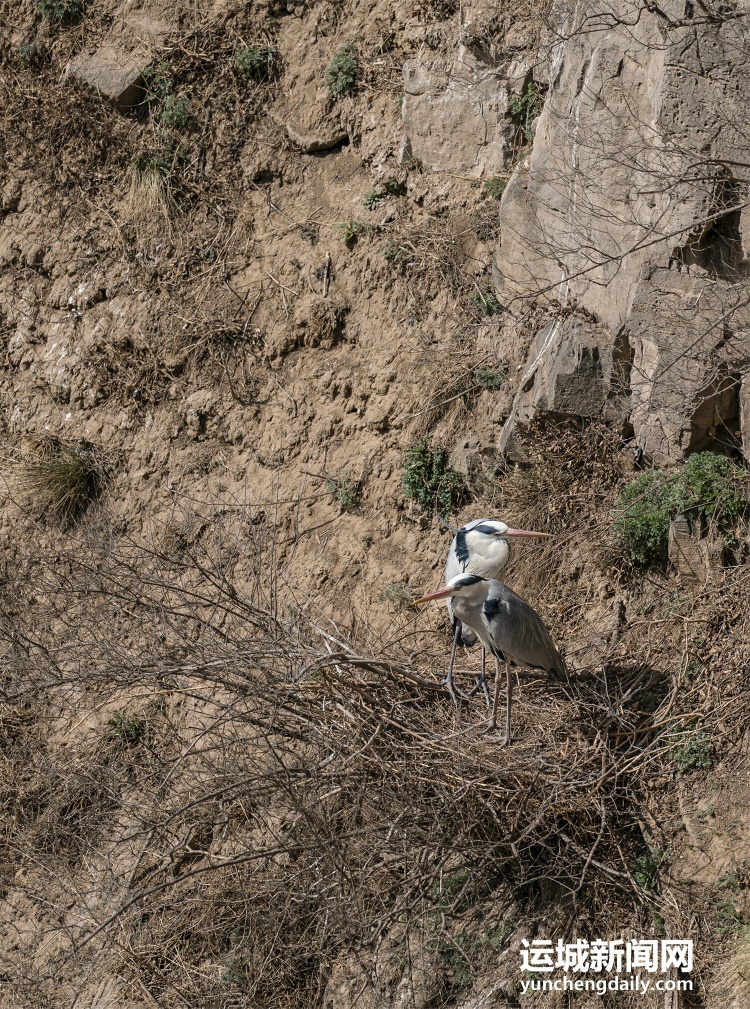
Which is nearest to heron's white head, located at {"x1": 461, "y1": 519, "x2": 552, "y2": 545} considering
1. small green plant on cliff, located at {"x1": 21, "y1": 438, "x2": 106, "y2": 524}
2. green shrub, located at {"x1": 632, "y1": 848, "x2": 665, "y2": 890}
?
green shrub, located at {"x1": 632, "y1": 848, "x2": 665, "y2": 890}

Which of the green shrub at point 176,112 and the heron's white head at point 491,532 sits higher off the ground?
the green shrub at point 176,112

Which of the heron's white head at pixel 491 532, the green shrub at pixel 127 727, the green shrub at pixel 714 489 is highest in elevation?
the heron's white head at pixel 491 532

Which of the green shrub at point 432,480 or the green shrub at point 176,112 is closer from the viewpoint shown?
the green shrub at point 432,480

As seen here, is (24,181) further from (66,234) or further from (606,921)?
(606,921)

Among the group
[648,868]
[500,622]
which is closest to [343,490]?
[500,622]

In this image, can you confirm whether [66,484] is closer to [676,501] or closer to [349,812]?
[349,812]

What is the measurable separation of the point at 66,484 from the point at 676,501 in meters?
4.31

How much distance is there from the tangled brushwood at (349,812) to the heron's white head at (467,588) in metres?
0.45

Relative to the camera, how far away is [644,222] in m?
6.48

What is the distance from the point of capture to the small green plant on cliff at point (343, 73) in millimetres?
8398

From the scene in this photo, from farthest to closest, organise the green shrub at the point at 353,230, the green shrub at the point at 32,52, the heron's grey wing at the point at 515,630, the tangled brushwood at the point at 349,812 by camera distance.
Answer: the green shrub at the point at 32,52 → the green shrub at the point at 353,230 → the heron's grey wing at the point at 515,630 → the tangled brushwood at the point at 349,812

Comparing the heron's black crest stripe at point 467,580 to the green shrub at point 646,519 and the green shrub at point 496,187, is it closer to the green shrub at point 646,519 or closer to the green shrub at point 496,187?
the green shrub at point 646,519

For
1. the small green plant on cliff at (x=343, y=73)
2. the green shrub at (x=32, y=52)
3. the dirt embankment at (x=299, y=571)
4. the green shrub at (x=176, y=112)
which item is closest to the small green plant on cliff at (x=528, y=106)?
the dirt embankment at (x=299, y=571)

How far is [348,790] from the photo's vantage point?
5.53m
